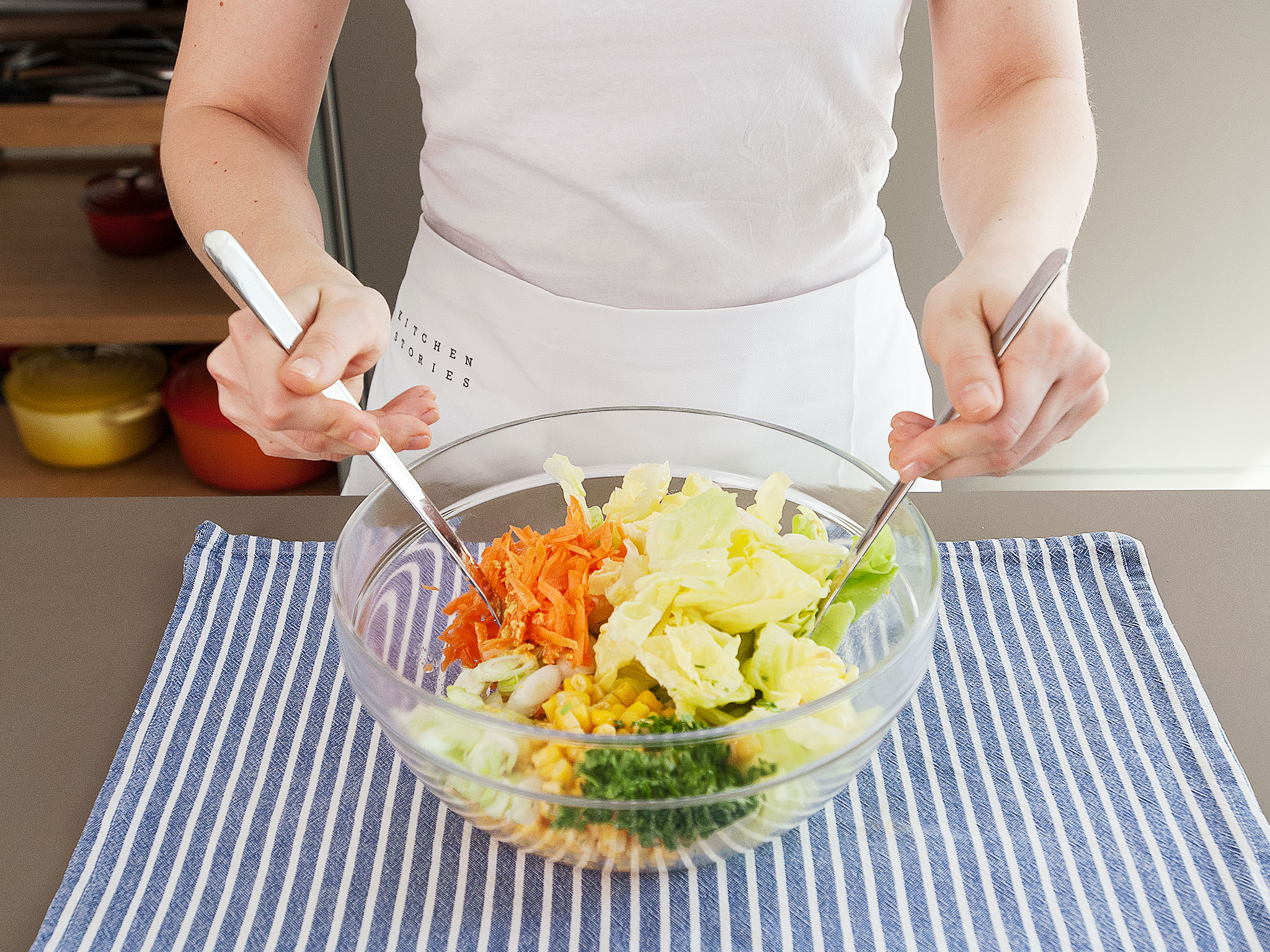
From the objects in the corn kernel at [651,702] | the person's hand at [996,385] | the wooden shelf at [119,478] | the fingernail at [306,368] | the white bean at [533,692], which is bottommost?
the wooden shelf at [119,478]

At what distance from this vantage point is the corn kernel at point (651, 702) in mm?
595

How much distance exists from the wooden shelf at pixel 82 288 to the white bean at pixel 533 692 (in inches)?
65.2

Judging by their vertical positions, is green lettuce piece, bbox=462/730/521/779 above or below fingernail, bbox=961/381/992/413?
below

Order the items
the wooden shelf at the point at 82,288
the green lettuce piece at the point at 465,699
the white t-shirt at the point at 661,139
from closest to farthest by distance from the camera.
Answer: the green lettuce piece at the point at 465,699 < the white t-shirt at the point at 661,139 < the wooden shelf at the point at 82,288

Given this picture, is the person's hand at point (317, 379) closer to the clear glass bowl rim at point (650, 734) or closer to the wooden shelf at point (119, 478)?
the clear glass bowl rim at point (650, 734)

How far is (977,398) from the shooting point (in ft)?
1.98

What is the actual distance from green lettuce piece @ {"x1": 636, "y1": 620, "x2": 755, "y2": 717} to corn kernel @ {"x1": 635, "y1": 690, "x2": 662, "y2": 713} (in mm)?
16

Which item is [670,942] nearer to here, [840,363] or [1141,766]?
[1141,766]

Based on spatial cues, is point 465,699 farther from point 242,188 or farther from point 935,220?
point 935,220

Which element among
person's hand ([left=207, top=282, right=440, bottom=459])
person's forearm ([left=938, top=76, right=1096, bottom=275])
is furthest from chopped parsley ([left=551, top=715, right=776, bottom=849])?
person's forearm ([left=938, top=76, right=1096, bottom=275])

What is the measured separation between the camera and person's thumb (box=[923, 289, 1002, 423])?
606 millimetres

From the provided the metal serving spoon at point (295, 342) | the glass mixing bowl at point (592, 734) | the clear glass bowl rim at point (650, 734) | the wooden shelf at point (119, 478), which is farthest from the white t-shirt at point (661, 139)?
the wooden shelf at point (119, 478)

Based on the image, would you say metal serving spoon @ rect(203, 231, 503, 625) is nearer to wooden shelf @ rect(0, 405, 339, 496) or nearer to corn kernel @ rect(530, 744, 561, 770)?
corn kernel @ rect(530, 744, 561, 770)

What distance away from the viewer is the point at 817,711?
0.51 metres
